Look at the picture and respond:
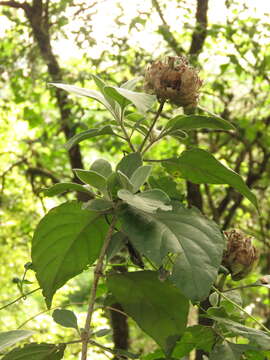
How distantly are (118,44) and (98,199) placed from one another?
1.56 meters

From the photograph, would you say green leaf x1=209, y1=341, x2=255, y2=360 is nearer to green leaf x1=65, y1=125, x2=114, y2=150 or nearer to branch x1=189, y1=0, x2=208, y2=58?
green leaf x1=65, y1=125, x2=114, y2=150

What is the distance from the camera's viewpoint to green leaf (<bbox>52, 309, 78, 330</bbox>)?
552mm

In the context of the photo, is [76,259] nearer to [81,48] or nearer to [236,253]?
[236,253]

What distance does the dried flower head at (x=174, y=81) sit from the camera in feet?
Answer: 1.74

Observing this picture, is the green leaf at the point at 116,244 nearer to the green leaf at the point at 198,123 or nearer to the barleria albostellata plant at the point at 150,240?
the barleria albostellata plant at the point at 150,240

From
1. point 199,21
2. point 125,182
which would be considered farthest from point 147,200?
point 199,21

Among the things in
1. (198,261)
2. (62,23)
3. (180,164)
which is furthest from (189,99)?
(62,23)

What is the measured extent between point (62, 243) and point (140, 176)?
0.10 metres

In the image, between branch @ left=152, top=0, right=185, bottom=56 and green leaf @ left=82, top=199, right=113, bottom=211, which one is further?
branch @ left=152, top=0, right=185, bottom=56

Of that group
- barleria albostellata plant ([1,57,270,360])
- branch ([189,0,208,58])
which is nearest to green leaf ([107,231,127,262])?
barleria albostellata plant ([1,57,270,360])

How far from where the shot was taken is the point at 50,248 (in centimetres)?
50

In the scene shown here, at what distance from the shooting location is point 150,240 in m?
0.45

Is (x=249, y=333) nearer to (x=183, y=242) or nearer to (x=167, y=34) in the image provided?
(x=183, y=242)

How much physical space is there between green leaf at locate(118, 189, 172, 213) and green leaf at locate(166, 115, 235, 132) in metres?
0.10
